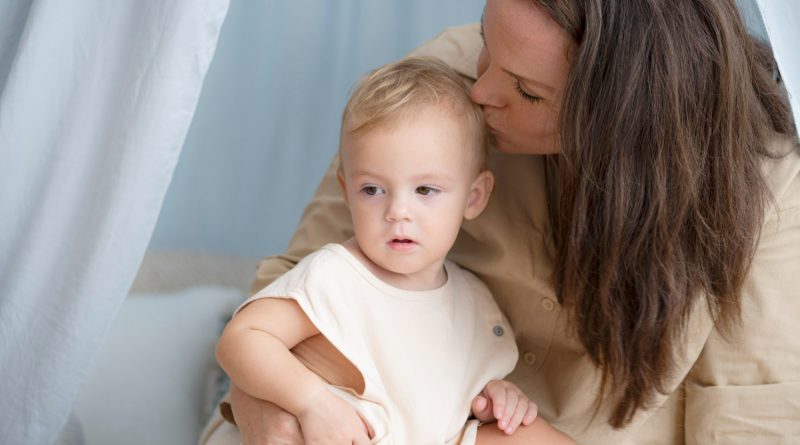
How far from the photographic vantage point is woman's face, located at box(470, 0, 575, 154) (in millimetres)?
1469

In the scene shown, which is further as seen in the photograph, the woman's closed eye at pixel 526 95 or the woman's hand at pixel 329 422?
the woman's closed eye at pixel 526 95

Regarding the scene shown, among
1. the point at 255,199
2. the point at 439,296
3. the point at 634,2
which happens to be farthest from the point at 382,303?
the point at 255,199

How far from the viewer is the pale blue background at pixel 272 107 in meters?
2.25

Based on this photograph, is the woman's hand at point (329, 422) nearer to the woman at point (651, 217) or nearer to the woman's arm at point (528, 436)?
the woman at point (651, 217)

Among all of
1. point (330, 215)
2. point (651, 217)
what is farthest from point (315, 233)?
point (651, 217)

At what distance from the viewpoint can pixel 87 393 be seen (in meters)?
2.01

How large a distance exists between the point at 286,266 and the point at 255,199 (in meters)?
0.53

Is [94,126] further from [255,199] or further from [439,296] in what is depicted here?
[255,199]

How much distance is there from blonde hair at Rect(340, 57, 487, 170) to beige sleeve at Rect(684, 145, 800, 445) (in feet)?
1.56

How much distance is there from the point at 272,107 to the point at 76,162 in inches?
34.7

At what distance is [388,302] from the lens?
154 centimetres

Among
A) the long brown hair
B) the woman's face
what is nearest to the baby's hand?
the long brown hair

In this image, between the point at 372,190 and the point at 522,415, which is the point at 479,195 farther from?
the point at 522,415

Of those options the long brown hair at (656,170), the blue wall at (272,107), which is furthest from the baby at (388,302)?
the blue wall at (272,107)
